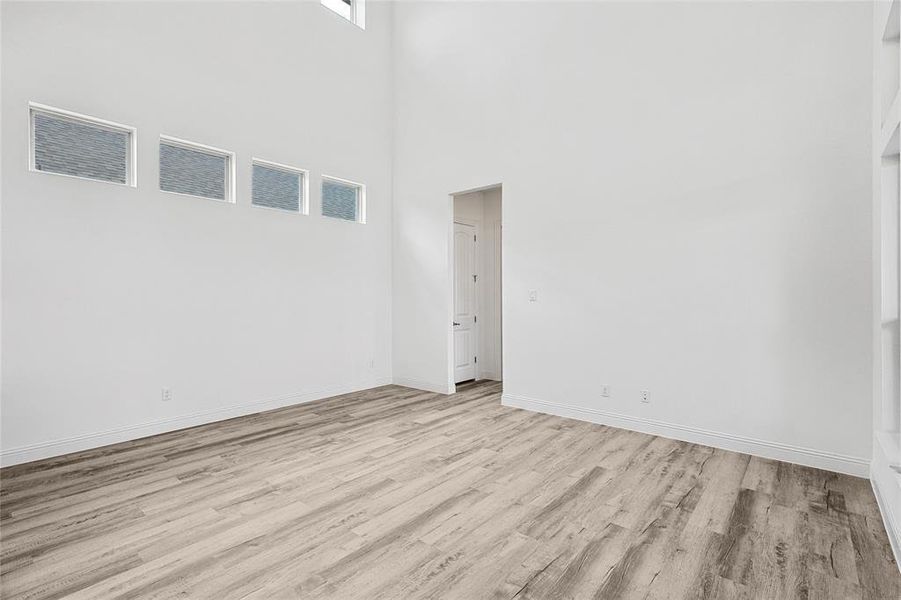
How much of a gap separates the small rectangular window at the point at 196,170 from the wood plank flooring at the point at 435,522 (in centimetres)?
231

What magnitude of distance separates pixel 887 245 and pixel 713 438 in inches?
71.0

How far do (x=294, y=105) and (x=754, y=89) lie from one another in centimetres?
445

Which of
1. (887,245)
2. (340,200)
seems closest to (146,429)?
(340,200)

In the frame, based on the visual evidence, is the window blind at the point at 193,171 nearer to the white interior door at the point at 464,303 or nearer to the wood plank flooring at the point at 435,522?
the wood plank flooring at the point at 435,522

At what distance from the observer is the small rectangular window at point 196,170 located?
4.20 metres

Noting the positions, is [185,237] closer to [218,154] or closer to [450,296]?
[218,154]

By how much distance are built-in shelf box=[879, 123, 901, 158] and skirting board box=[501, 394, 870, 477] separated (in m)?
2.02

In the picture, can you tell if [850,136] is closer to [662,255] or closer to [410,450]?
[662,255]

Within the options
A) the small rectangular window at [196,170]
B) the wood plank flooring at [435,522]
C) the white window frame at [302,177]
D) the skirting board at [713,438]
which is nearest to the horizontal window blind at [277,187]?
the white window frame at [302,177]

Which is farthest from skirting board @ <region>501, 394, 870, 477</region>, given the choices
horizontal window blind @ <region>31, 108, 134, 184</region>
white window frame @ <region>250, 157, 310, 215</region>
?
horizontal window blind @ <region>31, 108, 134, 184</region>

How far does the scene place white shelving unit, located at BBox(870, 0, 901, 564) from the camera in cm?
276

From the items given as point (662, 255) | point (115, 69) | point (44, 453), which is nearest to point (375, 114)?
point (115, 69)

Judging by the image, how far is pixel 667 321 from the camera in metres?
3.95

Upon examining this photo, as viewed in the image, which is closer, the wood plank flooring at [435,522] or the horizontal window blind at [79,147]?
the wood plank flooring at [435,522]
